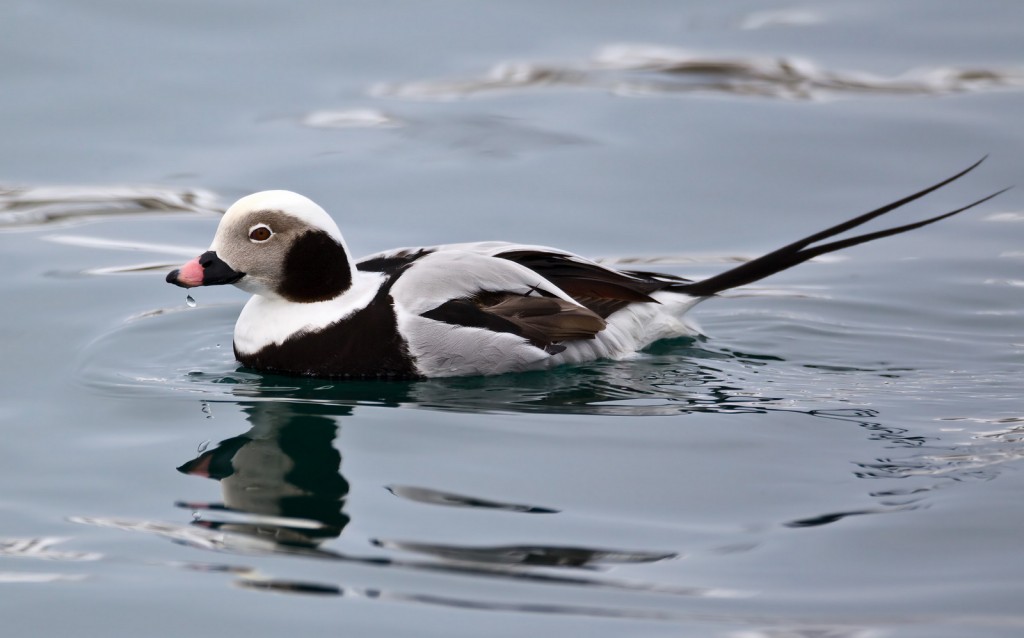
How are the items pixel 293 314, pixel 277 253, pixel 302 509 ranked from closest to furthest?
pixel 302 509 < pixel 277 253 < pixel 293 314

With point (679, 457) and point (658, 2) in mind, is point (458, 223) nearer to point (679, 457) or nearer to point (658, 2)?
point (679, 457)

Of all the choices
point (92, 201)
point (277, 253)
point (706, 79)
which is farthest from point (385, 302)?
point (706, 79)

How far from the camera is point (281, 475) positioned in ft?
18.0

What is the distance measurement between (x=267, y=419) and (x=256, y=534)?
4.48 feet

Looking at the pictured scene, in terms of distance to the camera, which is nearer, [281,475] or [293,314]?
[281,475]

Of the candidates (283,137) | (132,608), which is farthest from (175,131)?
(132,608)

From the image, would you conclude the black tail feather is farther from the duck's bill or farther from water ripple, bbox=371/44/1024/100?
water ripple, bbox=371/44/1024/100

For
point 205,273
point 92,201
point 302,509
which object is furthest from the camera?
point 92,201

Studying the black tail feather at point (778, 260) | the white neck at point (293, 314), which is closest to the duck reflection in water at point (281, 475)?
the white neck at point (293, 314)

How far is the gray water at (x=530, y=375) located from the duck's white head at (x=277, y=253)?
46 centimetres

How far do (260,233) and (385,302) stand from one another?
0.65 m

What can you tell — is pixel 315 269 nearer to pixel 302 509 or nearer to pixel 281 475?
pixel 281 475

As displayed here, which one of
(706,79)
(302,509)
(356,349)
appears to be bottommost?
(302,509)

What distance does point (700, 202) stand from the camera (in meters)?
10.3
